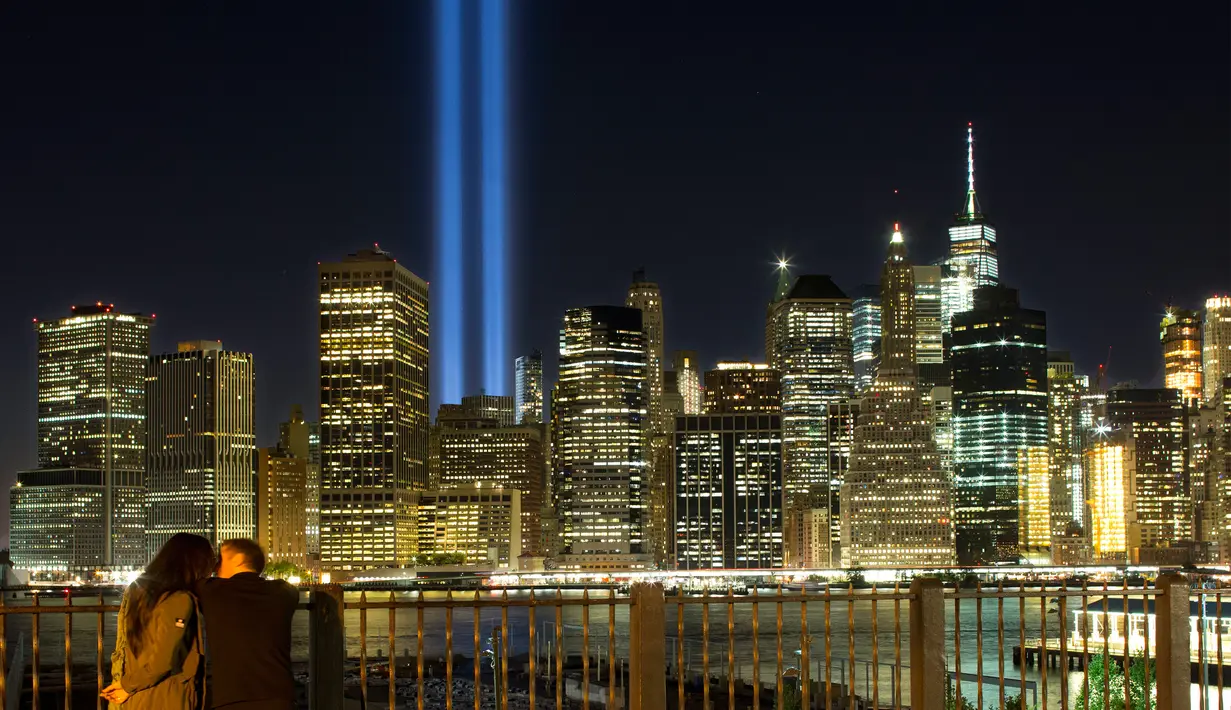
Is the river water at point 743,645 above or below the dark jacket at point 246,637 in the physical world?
below

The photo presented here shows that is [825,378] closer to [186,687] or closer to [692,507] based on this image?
[692,507]

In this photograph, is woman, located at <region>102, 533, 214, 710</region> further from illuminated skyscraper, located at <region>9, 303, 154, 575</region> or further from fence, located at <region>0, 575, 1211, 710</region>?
illuminated skyscraper, located at <region>9, 303, 154, 575</region>

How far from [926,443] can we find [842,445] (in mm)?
24197

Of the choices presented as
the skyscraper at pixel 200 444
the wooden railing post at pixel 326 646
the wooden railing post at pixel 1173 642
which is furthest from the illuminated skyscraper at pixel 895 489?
the wooden railing post at pixel 326 646

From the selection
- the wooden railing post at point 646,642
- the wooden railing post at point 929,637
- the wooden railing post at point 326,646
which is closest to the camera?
the wooden railing post at point 326,646

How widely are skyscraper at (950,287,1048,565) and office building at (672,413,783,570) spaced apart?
23.4 meters

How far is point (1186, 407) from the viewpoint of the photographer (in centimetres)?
18425

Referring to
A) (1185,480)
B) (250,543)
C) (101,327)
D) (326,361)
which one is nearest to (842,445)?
(1185,480)

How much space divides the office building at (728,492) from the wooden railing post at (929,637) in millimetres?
169556

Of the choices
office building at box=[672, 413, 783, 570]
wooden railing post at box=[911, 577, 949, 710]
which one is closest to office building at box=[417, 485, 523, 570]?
office building at box=[672, 413, 783, 570]

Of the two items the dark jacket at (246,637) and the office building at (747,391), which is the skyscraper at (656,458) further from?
the dark jacket at (246,637)

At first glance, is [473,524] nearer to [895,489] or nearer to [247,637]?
[895,489]

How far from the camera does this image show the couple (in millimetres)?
5949

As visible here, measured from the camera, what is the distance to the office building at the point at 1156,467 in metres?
173
